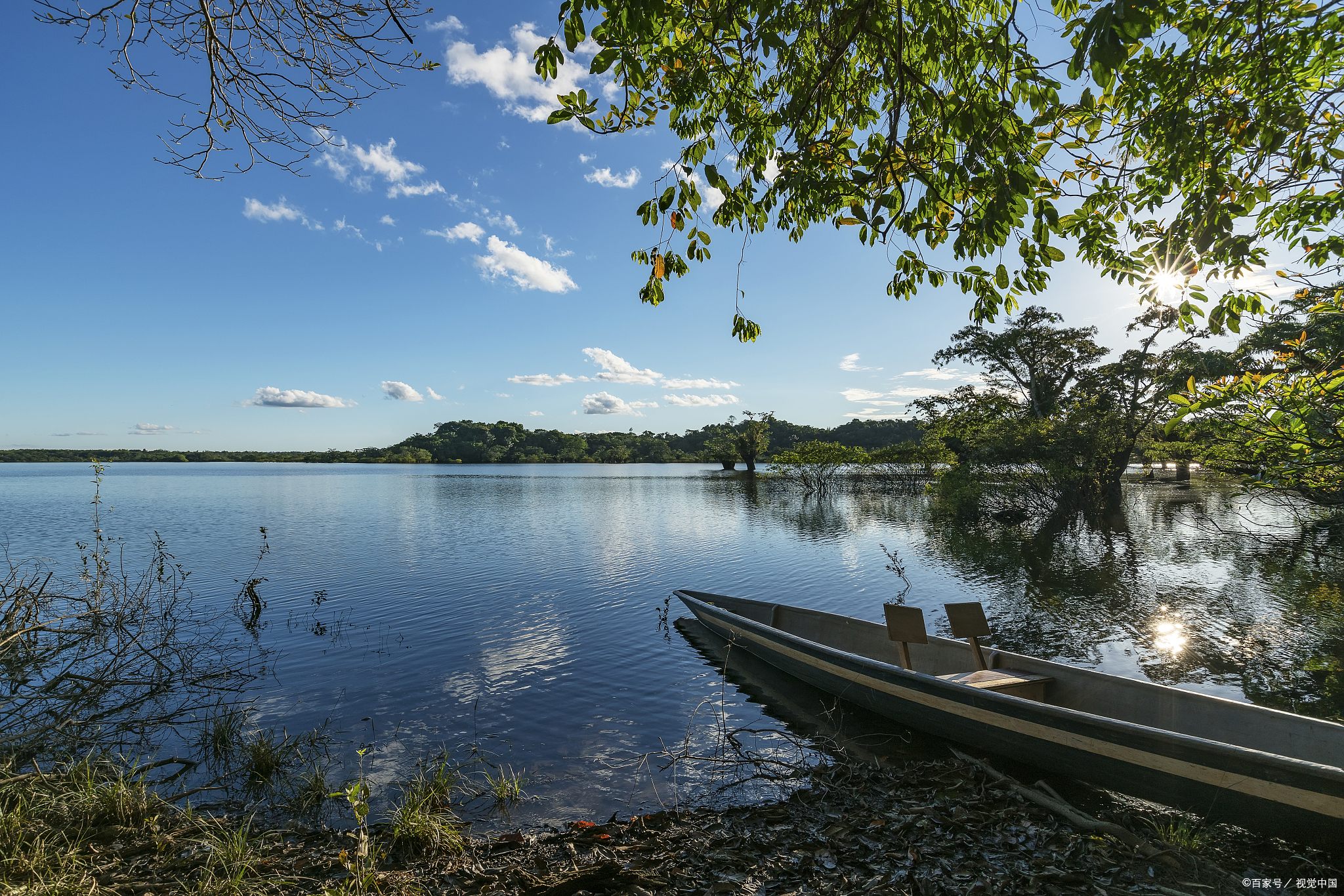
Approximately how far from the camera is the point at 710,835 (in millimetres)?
5012

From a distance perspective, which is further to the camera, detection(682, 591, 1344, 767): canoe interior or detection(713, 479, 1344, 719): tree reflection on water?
detection(713, 479, 1344, 719): tree reflection on water

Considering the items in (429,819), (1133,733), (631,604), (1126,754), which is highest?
(1133,733)

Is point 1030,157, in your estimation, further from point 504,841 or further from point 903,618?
point 504,841

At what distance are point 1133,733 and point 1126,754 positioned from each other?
244 mm

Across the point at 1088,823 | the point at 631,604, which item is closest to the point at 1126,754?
the point at 1088,823

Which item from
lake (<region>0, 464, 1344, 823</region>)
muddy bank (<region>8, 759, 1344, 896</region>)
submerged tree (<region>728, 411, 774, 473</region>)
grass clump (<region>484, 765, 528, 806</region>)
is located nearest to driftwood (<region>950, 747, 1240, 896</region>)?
muddy bank (<region>8, 759, 1344, 896</region>)

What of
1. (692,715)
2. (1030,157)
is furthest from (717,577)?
(1030,157)

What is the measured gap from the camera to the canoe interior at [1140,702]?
201 inches

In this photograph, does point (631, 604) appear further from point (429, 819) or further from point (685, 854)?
point (685, 854)

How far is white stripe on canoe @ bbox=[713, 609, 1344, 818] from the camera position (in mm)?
4305

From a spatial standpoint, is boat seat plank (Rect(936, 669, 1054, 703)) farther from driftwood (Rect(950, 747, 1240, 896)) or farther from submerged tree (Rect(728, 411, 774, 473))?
submerged tree (Rect(728, 411, 774, 473))

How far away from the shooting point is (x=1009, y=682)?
268 inches

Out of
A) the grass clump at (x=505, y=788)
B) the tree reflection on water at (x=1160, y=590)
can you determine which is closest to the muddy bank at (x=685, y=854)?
the grass clump at (x=505, y=788)

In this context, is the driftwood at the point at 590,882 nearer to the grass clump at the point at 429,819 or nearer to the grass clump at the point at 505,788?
the grass clump at the point at 429,819
